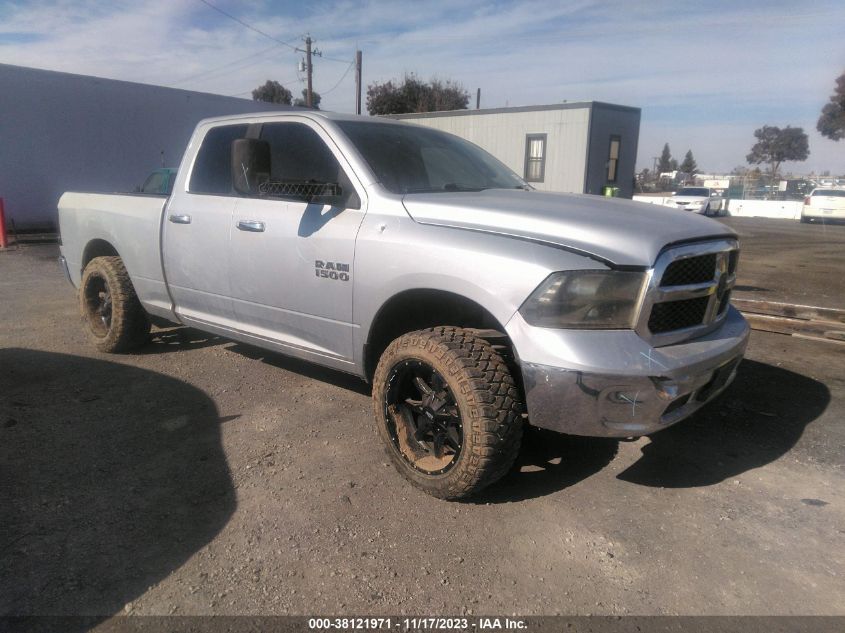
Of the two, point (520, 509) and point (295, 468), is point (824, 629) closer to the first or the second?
point (520, 509)

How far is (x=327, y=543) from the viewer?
268cm

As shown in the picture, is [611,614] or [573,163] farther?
[573,163]

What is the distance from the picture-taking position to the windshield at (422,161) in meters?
3.59

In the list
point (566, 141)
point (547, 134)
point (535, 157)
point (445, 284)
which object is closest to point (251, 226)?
point (445, 284)

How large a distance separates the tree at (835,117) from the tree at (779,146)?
27.2 m

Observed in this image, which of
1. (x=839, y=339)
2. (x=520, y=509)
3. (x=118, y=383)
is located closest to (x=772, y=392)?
(x=839, y=339)

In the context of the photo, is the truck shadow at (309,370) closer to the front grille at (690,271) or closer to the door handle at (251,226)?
the door handle at (251,226)

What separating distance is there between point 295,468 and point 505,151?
18.1 metres

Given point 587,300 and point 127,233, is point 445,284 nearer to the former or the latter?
point 587,300

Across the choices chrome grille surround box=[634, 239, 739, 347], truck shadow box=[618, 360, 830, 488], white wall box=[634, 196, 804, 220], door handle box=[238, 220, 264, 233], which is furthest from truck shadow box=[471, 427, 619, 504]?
white wall box=[634, 196, 804, 220]

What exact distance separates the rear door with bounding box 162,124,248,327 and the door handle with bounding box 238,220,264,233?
0.13m

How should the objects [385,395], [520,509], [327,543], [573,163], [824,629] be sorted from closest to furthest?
[824,629] < [327,543] < [520,509] < [385,395] < [573,163]

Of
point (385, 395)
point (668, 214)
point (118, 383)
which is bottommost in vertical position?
point (118, 383)

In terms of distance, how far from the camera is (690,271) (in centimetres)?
285
